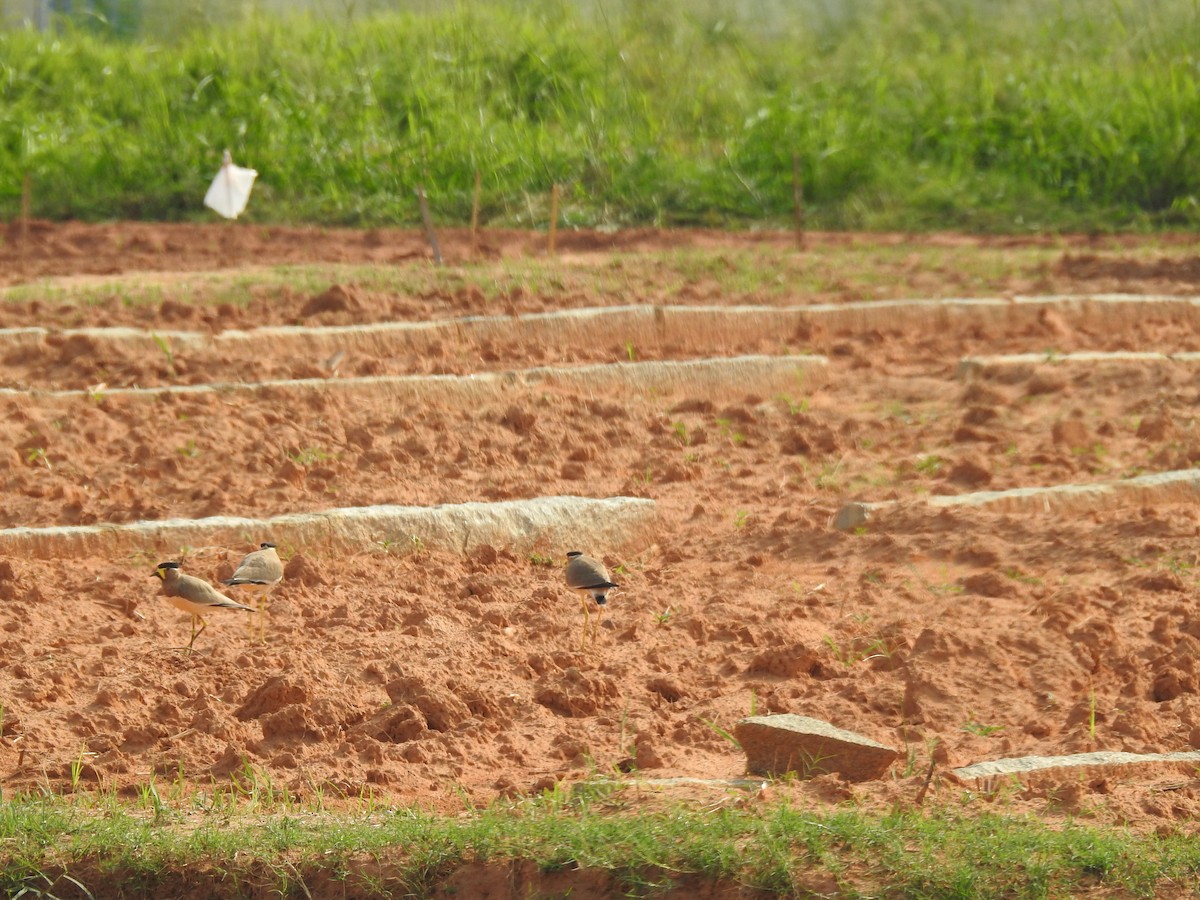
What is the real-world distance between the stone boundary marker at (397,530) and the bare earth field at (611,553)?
37mm

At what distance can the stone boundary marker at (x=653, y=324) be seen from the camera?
7.09m

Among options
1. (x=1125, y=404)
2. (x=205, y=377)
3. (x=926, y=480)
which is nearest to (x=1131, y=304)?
(x=1125, y=404)

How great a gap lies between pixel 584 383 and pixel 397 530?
1.84 metres

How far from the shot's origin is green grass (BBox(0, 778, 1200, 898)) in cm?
316

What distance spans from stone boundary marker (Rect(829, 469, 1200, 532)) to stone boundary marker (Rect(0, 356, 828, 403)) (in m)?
1.53

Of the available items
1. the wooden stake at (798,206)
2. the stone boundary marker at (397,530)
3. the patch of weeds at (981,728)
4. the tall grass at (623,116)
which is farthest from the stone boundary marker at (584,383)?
the tall grass at (623,116)

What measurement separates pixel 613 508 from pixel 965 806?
2215 millimetres

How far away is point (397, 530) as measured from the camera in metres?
5.23

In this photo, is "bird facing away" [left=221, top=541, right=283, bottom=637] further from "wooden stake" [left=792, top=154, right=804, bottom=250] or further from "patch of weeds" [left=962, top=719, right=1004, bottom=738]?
"wooden stake" [left=792, top=154, right=804, bottom=250]

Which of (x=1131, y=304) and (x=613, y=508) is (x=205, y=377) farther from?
(x=1131, y=304)

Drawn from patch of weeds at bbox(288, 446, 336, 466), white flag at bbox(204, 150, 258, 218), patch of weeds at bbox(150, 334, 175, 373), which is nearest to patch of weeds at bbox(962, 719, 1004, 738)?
patch of weeds at bbox(288, 446, 336, 466)

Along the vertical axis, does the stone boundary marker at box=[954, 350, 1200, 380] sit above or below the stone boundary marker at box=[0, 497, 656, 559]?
above

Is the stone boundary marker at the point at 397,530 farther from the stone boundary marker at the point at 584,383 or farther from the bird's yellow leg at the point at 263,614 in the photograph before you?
the stone boundary marker at the point at 584,383

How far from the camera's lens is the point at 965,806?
137 inches
